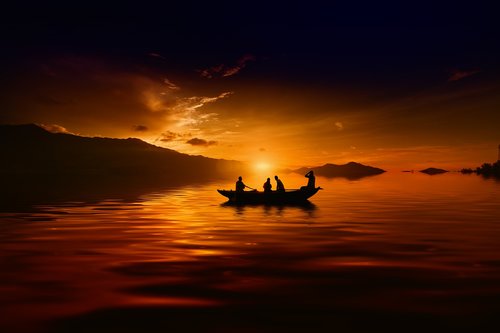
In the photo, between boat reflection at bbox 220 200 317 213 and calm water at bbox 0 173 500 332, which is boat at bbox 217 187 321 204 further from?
calm water at bbox 0 173 500 332

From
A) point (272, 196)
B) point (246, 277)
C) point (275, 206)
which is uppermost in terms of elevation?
point (272, 196)

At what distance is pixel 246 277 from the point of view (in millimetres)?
16125

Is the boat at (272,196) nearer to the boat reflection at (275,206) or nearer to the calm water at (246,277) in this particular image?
the boat reflection at (275,206)

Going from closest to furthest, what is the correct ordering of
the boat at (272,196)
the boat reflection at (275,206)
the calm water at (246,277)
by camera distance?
the calm water at (246,277) < the boat reflection at (275,206) < the boat at (272,196)

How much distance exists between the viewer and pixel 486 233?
2767 cm

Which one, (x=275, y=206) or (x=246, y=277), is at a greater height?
(x=275, y=206)

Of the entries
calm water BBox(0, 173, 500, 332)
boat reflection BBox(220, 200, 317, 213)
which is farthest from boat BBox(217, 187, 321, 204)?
calm water BBox(0, 173, 500, 332)

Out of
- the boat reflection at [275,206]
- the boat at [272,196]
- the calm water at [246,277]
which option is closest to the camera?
the calm water at [246,277]

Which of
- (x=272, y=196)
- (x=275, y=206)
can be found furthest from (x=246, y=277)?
(x=272, y=196)

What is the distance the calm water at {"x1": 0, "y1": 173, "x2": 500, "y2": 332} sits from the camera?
458 inches

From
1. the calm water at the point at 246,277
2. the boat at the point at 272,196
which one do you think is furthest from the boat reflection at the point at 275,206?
the calm water at the point at 246,277

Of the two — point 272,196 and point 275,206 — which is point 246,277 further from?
point 272,196

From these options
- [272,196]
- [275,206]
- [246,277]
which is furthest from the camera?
[272,196]

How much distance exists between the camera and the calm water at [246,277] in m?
11.6
